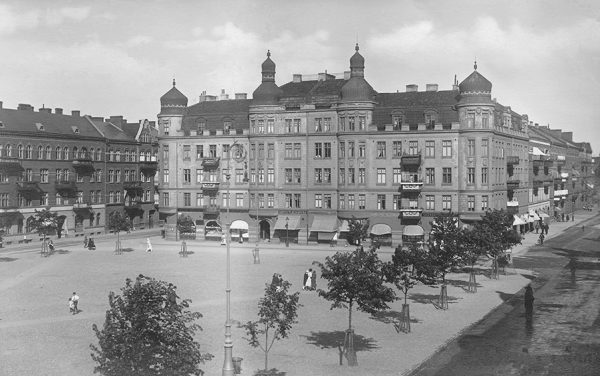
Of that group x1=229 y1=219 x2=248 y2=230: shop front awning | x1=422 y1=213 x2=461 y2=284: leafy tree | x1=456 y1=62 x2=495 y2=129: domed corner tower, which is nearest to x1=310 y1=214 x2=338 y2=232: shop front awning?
x1=229 y1=219 x2=248 y2=230: shop front awning

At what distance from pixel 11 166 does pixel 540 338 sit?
7781 cm

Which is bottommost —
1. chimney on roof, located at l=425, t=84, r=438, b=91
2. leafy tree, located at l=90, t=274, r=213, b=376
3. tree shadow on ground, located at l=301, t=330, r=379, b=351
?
tree shadow on ground, located at l=301, t=330, r=379, b=351

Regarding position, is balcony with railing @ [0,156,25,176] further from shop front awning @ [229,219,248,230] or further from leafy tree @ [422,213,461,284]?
leafy tree @ [422,213,461,284]

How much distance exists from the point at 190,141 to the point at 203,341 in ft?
205

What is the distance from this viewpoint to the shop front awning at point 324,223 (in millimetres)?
86438

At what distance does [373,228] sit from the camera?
85.7 m

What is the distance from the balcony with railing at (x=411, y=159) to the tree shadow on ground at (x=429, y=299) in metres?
34.2

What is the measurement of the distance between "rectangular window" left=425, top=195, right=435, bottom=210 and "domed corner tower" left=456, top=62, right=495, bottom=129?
9573 millimetres

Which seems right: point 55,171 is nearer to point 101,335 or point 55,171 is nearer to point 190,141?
point 190,141

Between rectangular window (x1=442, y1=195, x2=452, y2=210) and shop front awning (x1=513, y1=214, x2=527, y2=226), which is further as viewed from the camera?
shop front awning (x1=513, y1=214, x2=527, y2=226)

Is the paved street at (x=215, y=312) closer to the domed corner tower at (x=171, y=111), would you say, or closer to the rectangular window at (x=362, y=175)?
the rectangular window at (x=362, y=175)

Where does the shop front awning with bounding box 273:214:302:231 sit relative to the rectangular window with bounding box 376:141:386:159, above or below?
below

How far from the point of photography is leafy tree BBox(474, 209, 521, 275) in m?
55.4

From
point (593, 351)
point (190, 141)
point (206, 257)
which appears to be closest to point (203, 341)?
point (593, 351)
